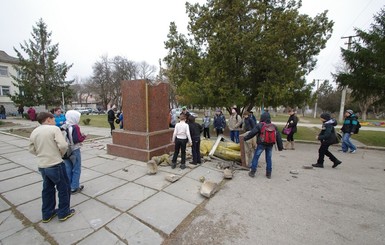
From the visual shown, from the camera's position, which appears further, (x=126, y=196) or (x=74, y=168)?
(x=74, y=168)

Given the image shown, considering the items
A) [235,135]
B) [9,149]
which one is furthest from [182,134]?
[9,149]

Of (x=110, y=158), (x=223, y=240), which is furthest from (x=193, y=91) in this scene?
(x=223, y=240)

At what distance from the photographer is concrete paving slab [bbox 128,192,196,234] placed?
2.81m

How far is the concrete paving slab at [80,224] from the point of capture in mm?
2490

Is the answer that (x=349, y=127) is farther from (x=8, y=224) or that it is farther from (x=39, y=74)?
(x=39, y=74)

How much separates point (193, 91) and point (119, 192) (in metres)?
7.98

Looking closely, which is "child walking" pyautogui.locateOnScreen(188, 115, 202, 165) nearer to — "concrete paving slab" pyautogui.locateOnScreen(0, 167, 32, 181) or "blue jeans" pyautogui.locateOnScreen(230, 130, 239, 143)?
"blue jeans" pyautogui.locateOnScreen(230, 130, 239, 143)

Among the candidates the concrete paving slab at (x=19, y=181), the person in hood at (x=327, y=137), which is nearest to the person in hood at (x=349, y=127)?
the person in hood at (x=327, y=137)

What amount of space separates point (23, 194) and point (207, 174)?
13.3ft

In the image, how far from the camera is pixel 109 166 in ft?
17.6

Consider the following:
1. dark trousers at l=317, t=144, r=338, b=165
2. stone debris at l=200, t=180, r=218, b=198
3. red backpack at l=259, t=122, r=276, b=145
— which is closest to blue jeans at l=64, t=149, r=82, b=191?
stone debris at l=200, t=180, r=218, b=198

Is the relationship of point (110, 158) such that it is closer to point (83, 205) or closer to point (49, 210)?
point (83, 205)

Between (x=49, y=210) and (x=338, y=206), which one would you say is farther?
(x=338, y=206)

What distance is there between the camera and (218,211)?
126 inches
